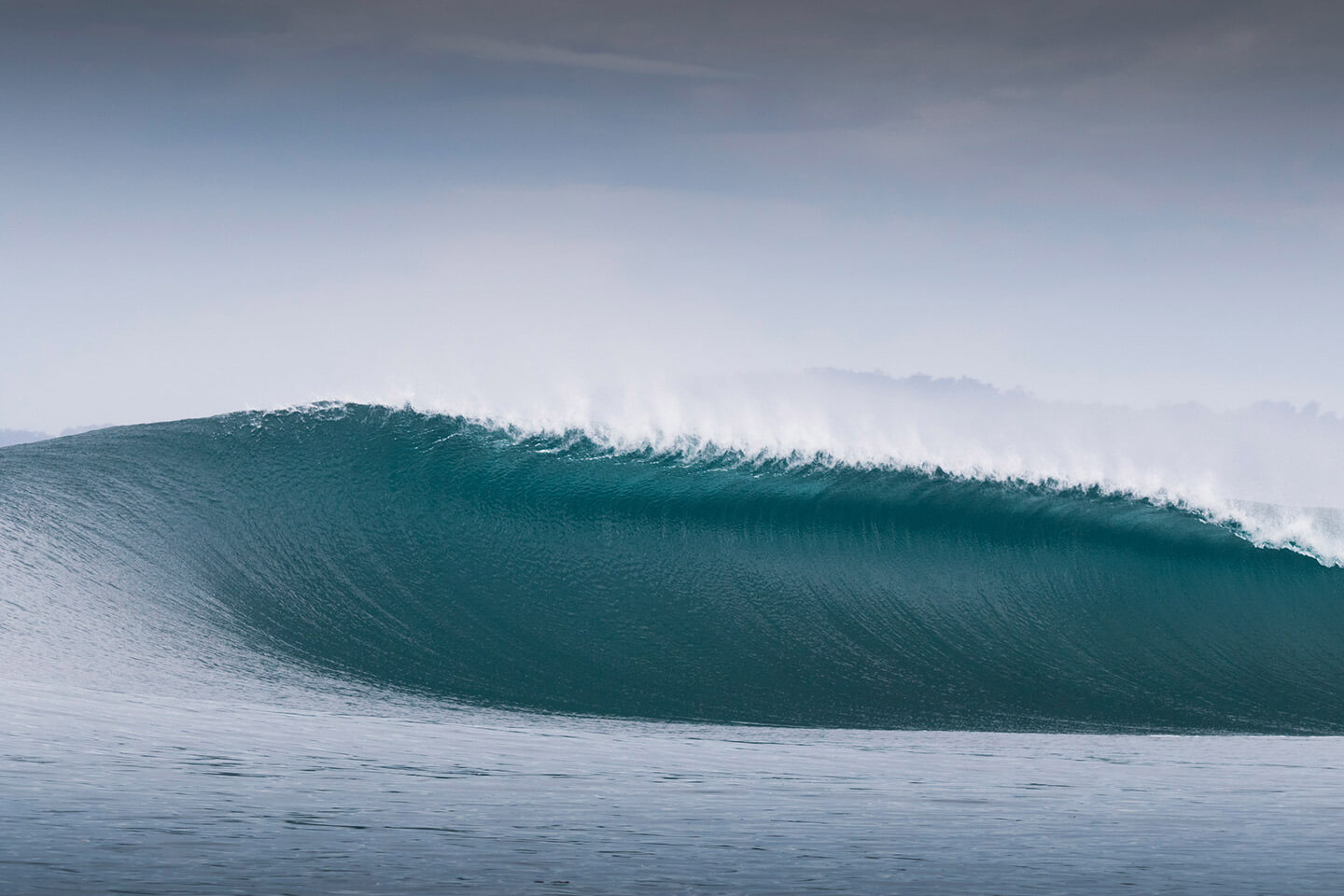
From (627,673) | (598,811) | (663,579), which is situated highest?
(663,579)

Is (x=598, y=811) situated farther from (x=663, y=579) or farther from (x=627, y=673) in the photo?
(x=663, y=579)

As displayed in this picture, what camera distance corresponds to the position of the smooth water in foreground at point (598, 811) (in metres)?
3.77

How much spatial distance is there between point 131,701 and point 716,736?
11.2ft

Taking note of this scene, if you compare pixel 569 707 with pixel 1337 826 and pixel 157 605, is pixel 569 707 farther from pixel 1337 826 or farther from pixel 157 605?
pixel 1337 826

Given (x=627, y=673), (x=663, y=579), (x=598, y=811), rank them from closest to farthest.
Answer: (x=598, y=811), (x=627, y=673), (x=663, y=579)

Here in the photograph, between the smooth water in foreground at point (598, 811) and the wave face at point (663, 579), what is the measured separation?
1895mm

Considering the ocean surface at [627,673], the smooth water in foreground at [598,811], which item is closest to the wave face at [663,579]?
the ocean surface at [627,673]

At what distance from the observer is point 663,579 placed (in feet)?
37.5

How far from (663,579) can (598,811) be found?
260 inches

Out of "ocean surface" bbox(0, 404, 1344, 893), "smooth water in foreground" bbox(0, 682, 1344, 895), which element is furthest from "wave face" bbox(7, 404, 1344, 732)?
"smooth water in foreground" bbox(0, 682, 1344, 895)

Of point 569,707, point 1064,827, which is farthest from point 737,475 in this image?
point 1064,827

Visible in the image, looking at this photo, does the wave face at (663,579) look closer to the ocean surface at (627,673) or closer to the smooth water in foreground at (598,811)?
the ocean surface at (627,673)

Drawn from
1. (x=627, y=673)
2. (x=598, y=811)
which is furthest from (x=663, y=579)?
(x=598, y=811)

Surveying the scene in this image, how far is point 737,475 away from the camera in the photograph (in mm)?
13664
